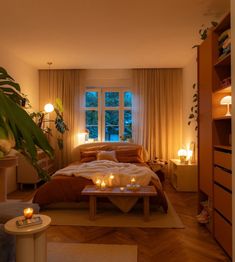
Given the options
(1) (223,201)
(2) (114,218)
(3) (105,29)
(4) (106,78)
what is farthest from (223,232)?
(4) (106,78)

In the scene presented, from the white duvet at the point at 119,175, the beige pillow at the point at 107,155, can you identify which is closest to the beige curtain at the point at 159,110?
the beige pillow at the point at 107,155

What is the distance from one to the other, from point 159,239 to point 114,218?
75 centimetres

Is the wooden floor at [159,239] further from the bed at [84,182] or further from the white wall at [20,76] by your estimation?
the white wall at [20,76]

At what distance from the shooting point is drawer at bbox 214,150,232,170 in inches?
86.8

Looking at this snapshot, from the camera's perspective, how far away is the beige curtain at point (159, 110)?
564 cm

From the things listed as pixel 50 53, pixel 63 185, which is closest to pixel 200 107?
pixel 63 185

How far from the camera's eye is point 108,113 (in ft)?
19.6

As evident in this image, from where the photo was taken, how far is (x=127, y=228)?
2.89m

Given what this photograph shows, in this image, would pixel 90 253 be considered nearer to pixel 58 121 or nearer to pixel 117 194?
pixel 117 194

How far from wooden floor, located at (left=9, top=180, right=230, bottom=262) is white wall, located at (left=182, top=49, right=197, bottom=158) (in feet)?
7.03

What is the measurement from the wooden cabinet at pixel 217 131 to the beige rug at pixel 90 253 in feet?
2.92

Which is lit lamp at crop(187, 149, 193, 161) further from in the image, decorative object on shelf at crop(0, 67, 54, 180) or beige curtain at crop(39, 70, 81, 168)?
decorative object on shelf at crop(0, 67, 54, 180)

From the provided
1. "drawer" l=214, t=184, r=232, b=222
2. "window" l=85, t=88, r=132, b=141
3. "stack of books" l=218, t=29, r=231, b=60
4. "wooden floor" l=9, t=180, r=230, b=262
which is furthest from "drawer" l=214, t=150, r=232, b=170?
"window" l=85, t=88, r=132, b=141

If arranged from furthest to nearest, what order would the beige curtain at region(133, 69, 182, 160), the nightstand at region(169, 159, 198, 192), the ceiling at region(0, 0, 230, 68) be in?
1. the beige curtain at region(133, 69, 182, 160)
2. the nightstand at region(169, 159, 198, 192)
3. the ceiling at region(0, 0, 230, 68)
